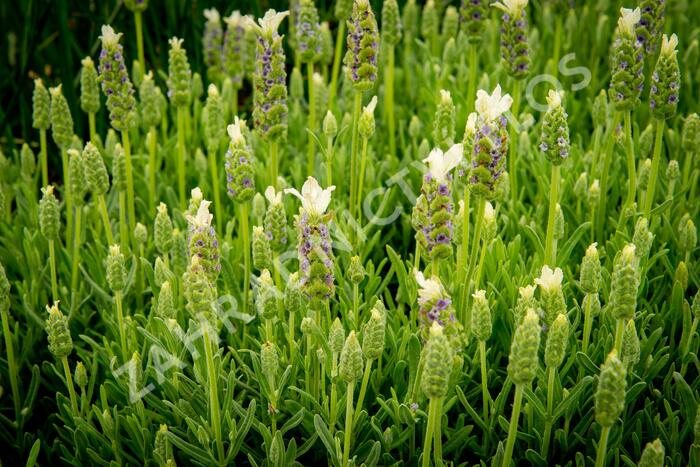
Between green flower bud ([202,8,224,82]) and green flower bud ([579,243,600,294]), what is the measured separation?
2066 mm

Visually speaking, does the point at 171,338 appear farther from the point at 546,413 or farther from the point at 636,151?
the point at 636,151

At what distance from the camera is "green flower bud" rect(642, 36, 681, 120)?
2361mm

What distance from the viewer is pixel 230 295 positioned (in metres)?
2.67

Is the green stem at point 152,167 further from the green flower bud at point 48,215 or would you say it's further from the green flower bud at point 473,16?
the green flower bud at point 473,16

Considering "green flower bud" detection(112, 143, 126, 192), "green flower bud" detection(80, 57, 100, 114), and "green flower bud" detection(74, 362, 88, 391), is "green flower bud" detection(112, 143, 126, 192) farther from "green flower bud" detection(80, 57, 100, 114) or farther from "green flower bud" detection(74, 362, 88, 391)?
"green flower bud" detection(74, 362, 88, 391)

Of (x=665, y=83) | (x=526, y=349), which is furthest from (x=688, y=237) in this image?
(x=526, y=349)

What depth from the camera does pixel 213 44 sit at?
11.9 feet

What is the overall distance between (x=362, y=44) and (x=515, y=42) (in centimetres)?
51

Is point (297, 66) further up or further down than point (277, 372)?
further up

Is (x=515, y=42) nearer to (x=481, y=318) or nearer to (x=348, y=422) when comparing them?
(x=481, y=318)

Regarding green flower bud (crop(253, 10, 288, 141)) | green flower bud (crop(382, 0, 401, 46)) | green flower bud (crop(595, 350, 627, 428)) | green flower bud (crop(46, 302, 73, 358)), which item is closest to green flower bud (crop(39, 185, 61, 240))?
green flower bud (crop(46, 302, 73, 358))

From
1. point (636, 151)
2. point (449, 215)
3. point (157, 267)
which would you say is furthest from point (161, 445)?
point (636, 151)

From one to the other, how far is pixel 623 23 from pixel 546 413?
113 cm

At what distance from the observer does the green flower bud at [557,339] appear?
1.89 meters
